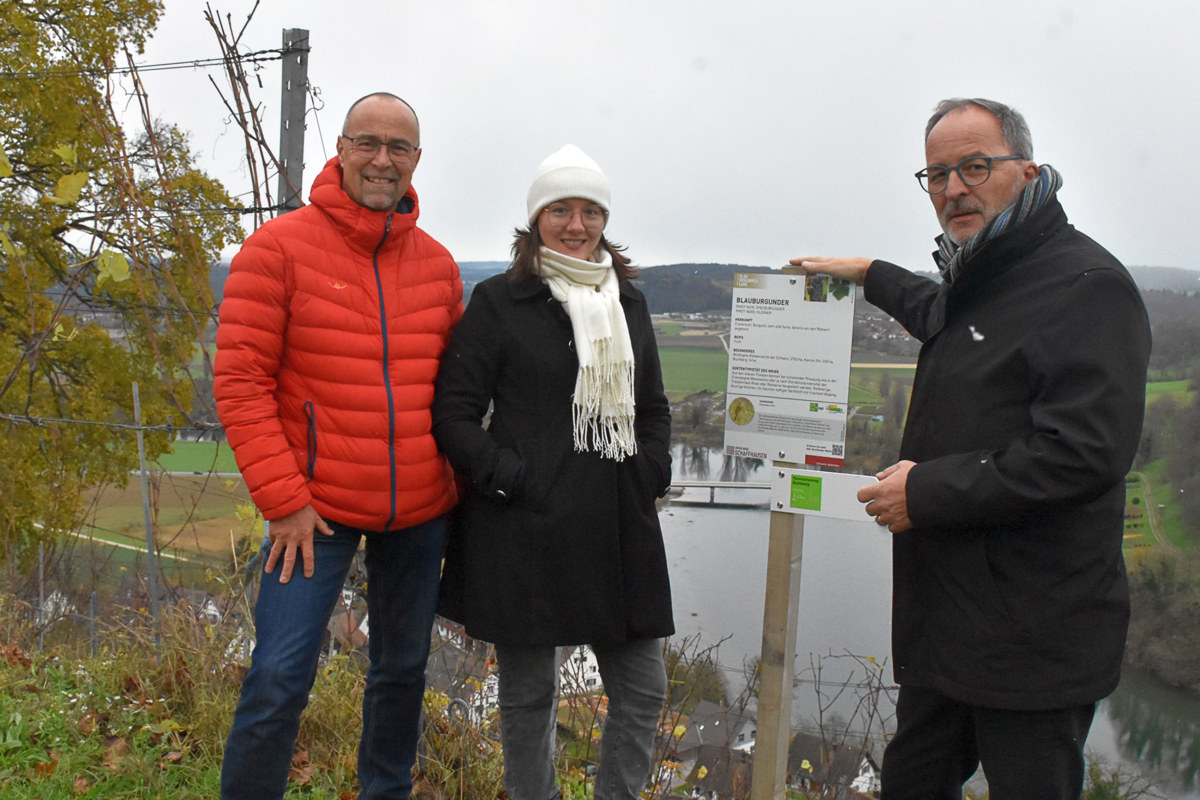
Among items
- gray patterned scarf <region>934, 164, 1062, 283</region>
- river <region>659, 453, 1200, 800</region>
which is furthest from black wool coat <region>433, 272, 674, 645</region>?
river <region>659, 453, 1200, 800</region>

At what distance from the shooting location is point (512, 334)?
223 cm

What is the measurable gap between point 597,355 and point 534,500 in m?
0.38

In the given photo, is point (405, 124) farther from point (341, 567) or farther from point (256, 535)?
point (256, 535)

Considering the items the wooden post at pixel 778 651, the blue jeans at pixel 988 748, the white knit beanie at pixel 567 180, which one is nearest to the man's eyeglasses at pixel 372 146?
the white knit beanie at pixel 567 180

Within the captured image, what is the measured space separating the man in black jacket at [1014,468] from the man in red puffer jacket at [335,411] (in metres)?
1.11

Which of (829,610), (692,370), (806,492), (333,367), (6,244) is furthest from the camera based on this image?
(829,610)

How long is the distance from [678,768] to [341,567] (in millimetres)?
1619

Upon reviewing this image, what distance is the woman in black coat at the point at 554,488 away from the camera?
2.18 meters

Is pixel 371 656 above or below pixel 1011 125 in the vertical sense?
below

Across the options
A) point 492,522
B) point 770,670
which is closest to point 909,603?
point 770,670

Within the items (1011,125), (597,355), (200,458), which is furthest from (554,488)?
(200,458)

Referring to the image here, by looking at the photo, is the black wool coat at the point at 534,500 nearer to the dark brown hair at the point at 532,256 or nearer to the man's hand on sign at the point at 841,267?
the dark brown hair at the point at 532,256

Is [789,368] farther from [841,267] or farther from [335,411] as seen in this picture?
[335,411]

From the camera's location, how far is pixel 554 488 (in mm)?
2182
